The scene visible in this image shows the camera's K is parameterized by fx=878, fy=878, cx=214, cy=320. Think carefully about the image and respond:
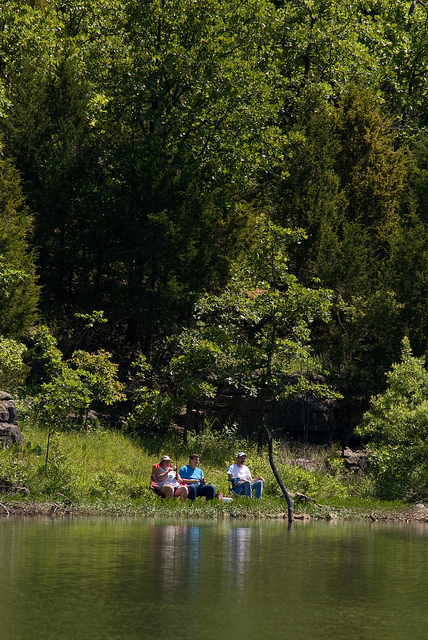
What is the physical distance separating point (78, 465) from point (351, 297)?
41.9 feet

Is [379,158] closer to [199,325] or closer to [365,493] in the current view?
[199,325]

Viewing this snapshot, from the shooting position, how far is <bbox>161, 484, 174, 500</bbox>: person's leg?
1895 centimetres

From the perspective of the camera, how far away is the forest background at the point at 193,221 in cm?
2573

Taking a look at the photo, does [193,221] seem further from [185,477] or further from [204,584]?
[204,584]

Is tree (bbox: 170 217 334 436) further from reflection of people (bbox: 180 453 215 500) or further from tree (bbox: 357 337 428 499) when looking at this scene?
reflection of people (bbox: 180 453 215 500)

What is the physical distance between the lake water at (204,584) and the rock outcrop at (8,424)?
176 inches

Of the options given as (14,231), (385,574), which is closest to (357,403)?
(14,231)

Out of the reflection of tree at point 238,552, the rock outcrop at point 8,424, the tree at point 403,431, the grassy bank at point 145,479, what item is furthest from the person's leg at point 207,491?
the tree at point 403,431

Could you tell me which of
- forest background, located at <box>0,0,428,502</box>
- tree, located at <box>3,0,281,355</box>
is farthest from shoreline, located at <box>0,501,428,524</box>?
tree, located at <box>3,0,281,355</box>

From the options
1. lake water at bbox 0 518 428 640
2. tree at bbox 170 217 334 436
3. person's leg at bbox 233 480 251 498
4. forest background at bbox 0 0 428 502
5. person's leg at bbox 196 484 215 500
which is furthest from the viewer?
forest background at bbox 0 0 428 502

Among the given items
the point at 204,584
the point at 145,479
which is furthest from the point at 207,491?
the point at 204,584

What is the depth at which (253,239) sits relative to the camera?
30.3m

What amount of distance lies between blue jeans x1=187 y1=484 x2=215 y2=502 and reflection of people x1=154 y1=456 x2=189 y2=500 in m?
0.14

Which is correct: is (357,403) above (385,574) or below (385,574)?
above
